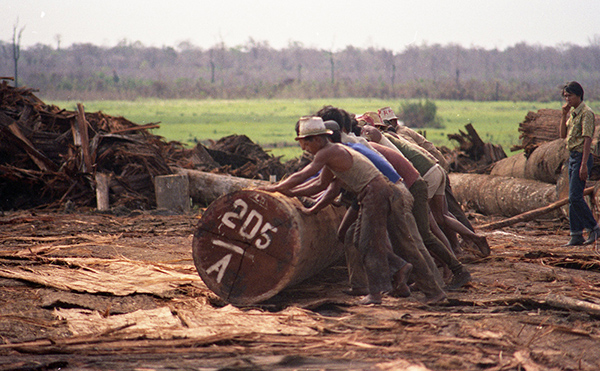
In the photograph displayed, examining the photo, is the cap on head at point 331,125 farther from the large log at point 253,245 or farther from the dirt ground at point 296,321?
the dirt ground at point 296,321

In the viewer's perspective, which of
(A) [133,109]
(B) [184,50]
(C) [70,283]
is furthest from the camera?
(B) [184,50]

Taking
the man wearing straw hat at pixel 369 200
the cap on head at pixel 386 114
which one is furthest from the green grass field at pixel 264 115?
the man wearing straw hat at pixel 369 200

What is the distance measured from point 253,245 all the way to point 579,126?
17.8 ft

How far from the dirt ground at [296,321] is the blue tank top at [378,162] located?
48.6 inches

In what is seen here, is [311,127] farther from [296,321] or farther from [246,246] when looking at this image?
[296,321]

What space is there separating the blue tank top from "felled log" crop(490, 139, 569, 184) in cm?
667

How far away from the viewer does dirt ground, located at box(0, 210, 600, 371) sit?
4098 millimetres

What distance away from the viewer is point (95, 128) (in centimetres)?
1524

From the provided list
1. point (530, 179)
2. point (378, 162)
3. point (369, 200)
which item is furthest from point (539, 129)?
point (369, 200)

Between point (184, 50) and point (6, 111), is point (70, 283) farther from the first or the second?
point (184, 50)

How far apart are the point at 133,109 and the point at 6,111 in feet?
163

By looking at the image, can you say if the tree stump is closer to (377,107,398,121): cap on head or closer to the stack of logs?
the stack of logs

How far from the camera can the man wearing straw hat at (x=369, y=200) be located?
18.7 ft

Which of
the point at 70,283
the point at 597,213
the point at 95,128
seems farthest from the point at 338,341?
the point at 95,128
